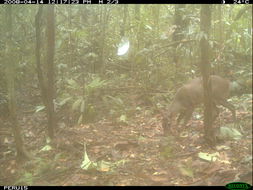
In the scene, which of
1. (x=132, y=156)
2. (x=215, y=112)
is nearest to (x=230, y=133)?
(x=215, y=112)

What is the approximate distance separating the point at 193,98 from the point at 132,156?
4.76ft

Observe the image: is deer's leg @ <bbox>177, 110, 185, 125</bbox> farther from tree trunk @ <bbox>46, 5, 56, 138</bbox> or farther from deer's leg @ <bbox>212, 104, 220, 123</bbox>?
tree trunk @ <bbox>46, 5, 56, 138</bbox>

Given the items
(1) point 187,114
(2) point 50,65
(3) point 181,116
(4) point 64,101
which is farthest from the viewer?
(4) point 64,101

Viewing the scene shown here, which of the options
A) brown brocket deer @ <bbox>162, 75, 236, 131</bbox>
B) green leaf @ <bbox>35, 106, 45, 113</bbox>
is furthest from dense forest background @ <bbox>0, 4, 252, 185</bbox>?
brown brocket deer @ <bbox>162, 75, 236, 131</bbox>

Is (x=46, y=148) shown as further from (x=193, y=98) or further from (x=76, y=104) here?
(x=193, y=98)

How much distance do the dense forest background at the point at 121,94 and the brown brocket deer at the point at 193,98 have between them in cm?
11

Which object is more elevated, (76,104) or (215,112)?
(76,104)

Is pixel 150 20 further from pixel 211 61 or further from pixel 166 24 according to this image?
pixel 211 61

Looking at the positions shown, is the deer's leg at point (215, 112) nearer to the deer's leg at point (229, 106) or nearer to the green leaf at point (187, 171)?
the deer's leg at point (229, 106)

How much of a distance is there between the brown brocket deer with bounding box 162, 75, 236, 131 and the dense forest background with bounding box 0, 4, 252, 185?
0.36ft

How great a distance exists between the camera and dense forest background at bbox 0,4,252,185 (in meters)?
5.59

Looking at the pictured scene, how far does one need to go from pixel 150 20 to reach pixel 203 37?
1040 mm

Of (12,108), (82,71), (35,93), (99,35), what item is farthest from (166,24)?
(35,93)

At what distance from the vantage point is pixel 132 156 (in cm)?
606
